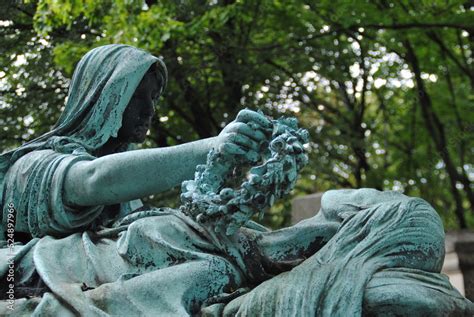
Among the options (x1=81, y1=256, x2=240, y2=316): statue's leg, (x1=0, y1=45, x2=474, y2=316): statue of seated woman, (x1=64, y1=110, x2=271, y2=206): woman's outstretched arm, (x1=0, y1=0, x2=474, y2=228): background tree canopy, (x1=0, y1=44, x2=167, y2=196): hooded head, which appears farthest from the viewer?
(x1=0, y1=0, x2=474, y2=228): background tree canopy

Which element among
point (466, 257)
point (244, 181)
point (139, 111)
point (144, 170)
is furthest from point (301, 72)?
point (244, 181)

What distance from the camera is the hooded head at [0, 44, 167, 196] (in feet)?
15.1

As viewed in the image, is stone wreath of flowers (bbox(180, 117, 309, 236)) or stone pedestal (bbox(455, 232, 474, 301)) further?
stone pedestal (bbox(455, 232, 474, 301))

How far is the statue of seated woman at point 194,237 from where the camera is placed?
3.56 metres

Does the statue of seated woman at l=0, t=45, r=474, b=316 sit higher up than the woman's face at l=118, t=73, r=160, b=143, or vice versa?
the woman's face at l=118, t=73, r=160, b=143

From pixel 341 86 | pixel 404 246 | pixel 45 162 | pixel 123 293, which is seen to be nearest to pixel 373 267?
pixel 404 246

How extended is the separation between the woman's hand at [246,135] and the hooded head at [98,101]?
94cm

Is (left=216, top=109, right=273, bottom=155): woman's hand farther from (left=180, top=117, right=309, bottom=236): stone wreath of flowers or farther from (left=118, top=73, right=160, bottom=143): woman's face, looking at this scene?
(left=118, top=73, right=160, bottom=143): woman's face

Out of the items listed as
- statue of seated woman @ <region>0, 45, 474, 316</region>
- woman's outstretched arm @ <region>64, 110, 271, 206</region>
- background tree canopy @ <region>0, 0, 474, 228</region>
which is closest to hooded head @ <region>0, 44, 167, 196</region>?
statue of seated woman @ <region>0, 45, 474, 316</region>

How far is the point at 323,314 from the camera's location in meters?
3.45

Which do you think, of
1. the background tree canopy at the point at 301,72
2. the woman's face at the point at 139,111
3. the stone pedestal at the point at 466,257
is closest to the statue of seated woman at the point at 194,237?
the woman's face at the point at 139,111

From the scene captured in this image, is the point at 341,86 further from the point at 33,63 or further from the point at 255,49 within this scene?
the point at 33,63

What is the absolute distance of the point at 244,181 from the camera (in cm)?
373

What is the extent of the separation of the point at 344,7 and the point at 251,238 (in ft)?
Answer: 24.6
